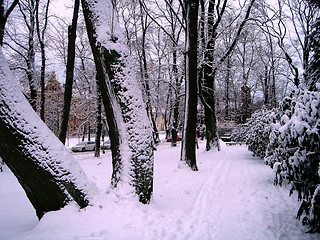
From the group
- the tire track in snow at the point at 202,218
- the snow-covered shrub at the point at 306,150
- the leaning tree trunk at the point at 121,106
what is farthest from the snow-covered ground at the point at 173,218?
the snow-covered shrub at the point at 306,150

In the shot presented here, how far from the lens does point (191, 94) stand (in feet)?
26.2

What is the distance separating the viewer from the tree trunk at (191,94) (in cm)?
790

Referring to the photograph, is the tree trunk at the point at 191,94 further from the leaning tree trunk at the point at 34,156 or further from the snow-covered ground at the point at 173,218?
the leaning tree trunk at the point at 34,156

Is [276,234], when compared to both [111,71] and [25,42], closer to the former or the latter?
[111,71]

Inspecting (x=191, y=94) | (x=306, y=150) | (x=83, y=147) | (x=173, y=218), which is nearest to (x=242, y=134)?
(x=191, y=94)

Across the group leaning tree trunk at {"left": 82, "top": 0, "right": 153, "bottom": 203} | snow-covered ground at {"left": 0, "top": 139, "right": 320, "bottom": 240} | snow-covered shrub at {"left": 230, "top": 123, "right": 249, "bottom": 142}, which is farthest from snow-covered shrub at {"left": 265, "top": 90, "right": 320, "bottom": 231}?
snow-covered shrub at {"left": 230, "top": 123, "right": 249, "bottom": 142}

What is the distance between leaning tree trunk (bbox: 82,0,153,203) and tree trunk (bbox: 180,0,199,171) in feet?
13.7

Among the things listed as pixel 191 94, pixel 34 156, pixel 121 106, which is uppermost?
pixel 191 94

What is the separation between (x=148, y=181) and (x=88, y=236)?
129 centimetres

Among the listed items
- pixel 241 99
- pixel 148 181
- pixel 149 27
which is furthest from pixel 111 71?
pixel 241 99

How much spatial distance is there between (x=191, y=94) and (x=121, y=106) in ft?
14.9

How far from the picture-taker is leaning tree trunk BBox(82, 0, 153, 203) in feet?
12.2

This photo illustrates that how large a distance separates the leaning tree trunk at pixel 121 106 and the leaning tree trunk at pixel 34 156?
79 cm

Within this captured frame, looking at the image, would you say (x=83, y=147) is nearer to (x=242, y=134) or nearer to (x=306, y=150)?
(x=242, y=134)
